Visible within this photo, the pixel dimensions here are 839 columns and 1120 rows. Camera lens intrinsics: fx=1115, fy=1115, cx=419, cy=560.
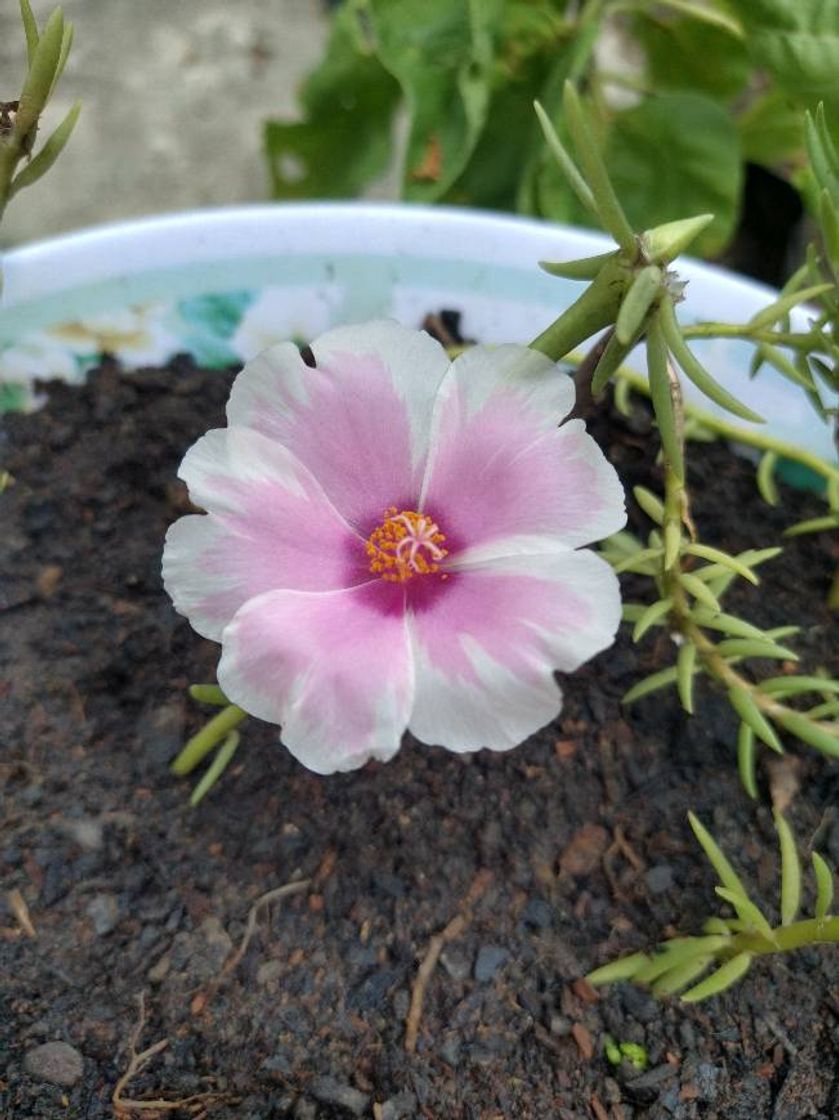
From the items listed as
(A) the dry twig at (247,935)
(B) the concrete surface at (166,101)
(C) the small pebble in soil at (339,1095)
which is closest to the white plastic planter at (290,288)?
(A) the dry twig at (247,935)

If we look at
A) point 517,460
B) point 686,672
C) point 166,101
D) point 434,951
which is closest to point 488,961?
point 434,951

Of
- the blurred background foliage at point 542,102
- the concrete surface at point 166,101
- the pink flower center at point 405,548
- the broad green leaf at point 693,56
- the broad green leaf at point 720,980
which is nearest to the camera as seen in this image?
the pink flower center at point 405,548

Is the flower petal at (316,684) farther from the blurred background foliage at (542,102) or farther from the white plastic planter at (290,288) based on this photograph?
the blurred background foliage at (542,102)

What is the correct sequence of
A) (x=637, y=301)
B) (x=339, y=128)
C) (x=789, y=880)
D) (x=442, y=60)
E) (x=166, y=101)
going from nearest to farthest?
(x=637, y=301), (x=789, y=880), (x=442, y=60), (x=339, y=128), (x=166, y=101)

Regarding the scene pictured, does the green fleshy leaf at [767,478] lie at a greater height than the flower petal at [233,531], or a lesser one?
lesser

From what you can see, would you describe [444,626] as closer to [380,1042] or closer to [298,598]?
[298,598]

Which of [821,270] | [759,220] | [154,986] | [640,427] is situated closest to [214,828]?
[154,986]

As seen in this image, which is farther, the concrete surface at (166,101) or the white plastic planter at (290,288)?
the concrete surface at (166,101)

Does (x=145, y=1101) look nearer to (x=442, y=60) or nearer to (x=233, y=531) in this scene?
(x=233, y=531)
